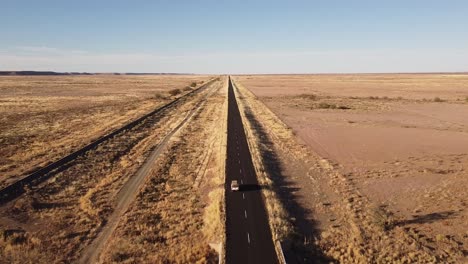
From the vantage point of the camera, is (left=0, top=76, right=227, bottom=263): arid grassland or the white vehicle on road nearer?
(left=0, top=76, right=227, bottom=263): arid grassland

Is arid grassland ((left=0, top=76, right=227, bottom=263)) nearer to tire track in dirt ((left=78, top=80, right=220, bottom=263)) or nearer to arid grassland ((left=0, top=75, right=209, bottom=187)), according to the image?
tire track in dirt ((left=78, top=80, right=220, bottom=263))

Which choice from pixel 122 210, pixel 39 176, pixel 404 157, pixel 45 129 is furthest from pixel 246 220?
pixel 45 129

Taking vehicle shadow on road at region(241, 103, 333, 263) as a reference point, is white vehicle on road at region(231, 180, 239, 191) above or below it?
above

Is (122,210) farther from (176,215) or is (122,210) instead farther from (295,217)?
(295,217)

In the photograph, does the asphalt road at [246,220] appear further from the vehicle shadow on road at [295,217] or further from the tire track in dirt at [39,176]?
the tire track in dirt at [39,176]

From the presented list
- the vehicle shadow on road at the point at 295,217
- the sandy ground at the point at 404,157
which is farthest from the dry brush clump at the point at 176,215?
the sandy ground at the point at 404,157

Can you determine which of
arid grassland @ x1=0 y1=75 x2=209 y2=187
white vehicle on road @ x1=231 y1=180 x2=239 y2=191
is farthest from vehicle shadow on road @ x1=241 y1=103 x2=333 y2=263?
arid grassland @ x1=0 y1=75 x2=209 y2=187

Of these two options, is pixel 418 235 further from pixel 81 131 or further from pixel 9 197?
pixel 81 131

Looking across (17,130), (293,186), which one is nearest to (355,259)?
(293,186)

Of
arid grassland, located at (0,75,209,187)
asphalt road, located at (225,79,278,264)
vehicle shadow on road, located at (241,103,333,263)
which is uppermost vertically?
arid grassland, located at (0,75,209,187)
